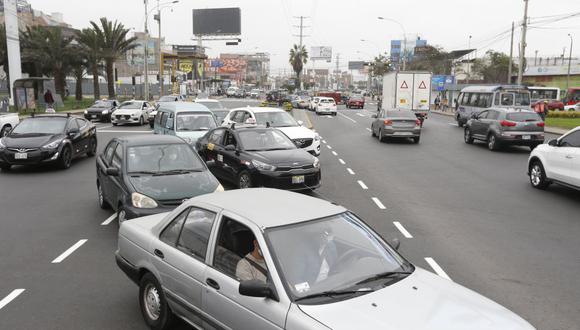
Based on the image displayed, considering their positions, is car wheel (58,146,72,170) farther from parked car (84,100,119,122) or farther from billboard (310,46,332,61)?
billboard (310,46,332,61)

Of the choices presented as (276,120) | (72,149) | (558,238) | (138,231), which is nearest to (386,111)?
(276,120)

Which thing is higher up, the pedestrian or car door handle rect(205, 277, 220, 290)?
the pedestrian

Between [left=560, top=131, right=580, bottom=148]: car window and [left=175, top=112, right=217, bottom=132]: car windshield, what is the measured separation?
32.9 ft

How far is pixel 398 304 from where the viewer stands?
377 centimetres

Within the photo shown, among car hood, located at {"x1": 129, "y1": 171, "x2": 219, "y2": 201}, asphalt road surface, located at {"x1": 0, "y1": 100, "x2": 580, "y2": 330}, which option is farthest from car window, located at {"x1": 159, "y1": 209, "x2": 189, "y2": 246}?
car hood, located at {"x1": 129, "y1": 171, "x2": 219, "y2": 201}

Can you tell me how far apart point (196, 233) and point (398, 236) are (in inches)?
188

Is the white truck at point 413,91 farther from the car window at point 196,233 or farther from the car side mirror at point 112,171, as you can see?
the car window at point 196,233

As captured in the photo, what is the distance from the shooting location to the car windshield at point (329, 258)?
398 cm

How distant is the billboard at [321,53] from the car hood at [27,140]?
111m

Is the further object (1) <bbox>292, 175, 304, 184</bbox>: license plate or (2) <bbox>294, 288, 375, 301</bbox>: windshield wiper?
(1) <bbox>292, 175, 304, 184</bbox>: license plate

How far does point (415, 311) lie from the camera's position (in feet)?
12.1

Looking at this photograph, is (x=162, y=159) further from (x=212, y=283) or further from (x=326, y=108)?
(x=326, y=108)

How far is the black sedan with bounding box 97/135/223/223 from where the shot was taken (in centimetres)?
815

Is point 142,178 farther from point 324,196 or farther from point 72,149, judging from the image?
point 72,149
